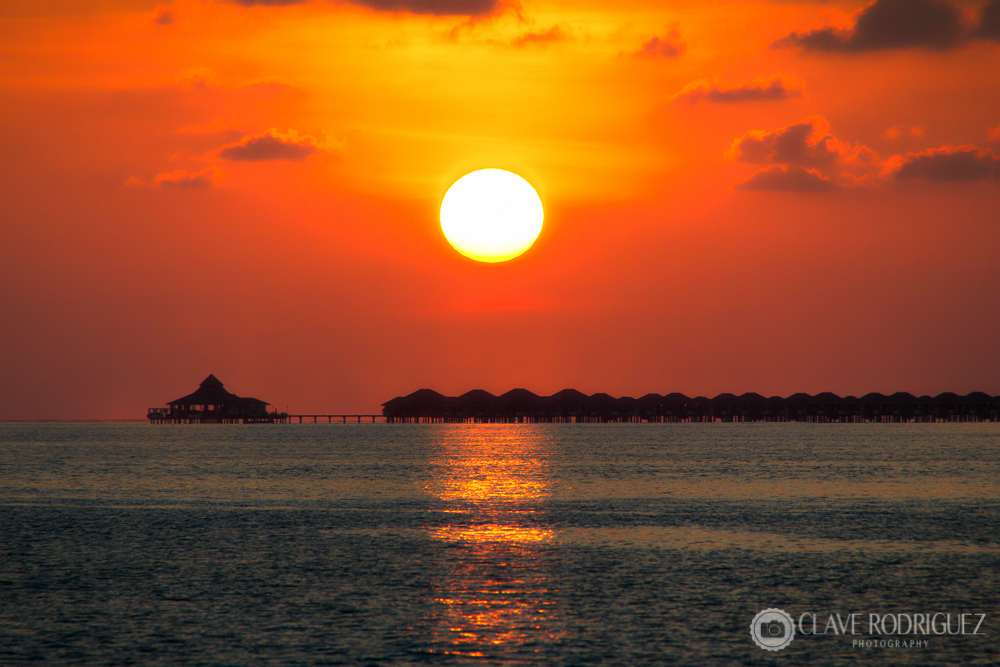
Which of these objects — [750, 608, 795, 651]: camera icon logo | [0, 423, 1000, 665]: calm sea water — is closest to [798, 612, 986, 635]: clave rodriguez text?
[0, 423, 1000, 665]: calm sea water

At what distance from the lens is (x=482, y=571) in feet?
Result: 106

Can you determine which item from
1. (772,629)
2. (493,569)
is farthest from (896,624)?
(493,569)

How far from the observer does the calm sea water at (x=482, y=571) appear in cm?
2278

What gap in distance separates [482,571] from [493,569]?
21.5 inches

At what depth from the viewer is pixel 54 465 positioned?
94000 millimetres

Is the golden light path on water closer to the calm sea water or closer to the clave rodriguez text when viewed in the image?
the calm sea water

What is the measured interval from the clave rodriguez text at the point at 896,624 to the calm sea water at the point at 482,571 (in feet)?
0.88

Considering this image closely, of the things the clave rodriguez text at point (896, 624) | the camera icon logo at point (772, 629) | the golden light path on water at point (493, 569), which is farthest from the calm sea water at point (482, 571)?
the camera icon logo at point (772, 629)

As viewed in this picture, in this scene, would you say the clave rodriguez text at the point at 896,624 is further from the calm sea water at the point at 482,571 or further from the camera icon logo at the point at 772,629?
the camera icon logo at the point at 772,629

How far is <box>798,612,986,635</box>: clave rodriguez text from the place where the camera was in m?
24.2

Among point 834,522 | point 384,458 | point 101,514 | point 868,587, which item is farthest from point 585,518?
point 384,458

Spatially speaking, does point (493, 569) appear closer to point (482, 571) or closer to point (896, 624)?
point (482, 571)

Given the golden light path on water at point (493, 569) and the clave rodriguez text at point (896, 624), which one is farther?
the clave rodriguez text at point (896, 624)

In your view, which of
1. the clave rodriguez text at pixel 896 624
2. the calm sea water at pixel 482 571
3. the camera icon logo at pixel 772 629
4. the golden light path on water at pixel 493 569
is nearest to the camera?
the calm sea water at pixel 482 571
